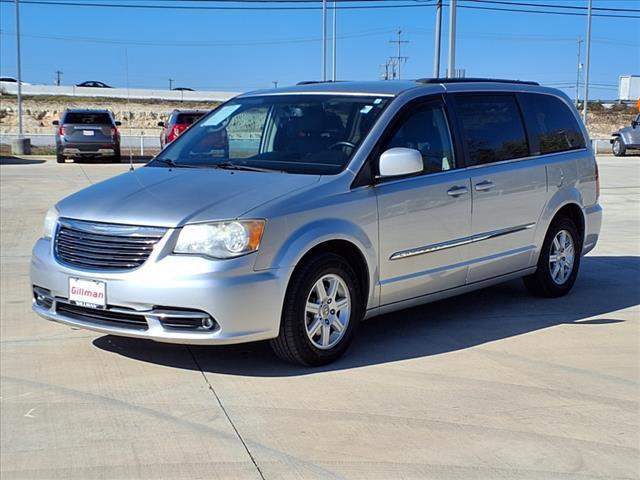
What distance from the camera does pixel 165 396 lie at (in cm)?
498

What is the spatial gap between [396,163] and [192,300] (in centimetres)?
174

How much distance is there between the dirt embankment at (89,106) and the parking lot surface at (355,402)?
57250 millimetres

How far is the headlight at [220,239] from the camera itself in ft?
16.6

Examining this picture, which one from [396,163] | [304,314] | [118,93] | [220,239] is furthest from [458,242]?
[118,93]

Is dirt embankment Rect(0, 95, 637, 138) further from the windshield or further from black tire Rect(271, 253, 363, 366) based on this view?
black tire Rect(271, 253, 363, 366)

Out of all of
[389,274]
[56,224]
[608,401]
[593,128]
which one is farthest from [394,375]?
[593,128]

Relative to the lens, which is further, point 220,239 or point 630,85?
point 630,85

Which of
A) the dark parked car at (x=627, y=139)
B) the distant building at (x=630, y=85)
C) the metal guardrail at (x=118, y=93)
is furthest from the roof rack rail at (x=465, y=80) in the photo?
the metal guardrail at (x=118, y=93)

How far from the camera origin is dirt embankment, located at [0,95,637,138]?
64.3 m

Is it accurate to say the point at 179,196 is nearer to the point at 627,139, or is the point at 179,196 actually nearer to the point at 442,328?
the point at 442,328

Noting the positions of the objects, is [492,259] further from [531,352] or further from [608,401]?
[608,401]

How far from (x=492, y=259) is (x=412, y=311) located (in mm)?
831

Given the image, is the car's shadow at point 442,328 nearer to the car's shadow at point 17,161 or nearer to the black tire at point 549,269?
the black tire at point 549,269

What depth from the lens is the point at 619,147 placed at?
33875mm
